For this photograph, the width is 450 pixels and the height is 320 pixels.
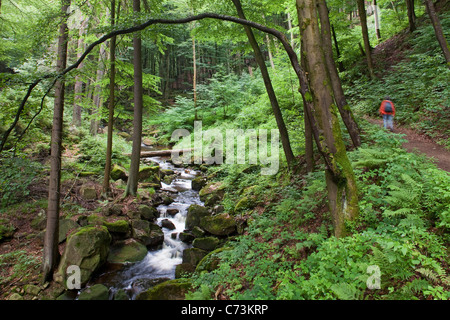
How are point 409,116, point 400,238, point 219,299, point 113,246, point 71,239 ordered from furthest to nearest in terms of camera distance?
point 409,116 → point 113,246 → point 71,239 → point 219,299 → point 400,238

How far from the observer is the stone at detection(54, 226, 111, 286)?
5.77 meters

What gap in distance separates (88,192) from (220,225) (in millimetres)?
5587

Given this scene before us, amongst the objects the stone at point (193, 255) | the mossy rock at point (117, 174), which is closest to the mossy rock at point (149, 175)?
the mossy rock at point (117, 174)

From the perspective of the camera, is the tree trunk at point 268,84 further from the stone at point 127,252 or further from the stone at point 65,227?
the stone at point 65,227

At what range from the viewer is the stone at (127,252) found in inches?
270

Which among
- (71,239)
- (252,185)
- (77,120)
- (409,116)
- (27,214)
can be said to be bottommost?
(71,239)

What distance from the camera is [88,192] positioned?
909 centimetres

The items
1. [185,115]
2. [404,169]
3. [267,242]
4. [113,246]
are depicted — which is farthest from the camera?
[185,115]

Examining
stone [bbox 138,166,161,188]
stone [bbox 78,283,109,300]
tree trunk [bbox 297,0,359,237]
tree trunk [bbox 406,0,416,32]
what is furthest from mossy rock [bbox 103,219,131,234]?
tree trunk [bbox 406,0,416,32]

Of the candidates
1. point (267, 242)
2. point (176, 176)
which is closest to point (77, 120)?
point (176, 176)

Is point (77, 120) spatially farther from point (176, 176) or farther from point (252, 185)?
point (252, 185)

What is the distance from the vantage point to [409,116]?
895cm

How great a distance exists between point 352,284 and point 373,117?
971cm

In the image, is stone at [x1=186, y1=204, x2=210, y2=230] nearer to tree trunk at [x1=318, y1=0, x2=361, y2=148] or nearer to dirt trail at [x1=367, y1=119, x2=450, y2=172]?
tree trunk at [x1=318, y1=0, x2=361, y2=148]
